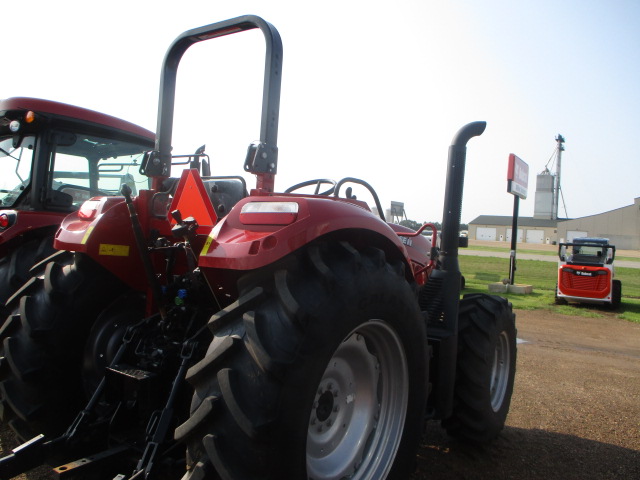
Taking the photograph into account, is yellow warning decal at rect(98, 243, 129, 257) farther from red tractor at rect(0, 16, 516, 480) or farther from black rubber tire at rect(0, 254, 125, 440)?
black rubber tire at rect(0, 254, 125, 440)

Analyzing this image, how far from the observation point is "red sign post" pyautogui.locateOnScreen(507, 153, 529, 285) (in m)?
13.1

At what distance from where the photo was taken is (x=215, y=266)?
1.84m

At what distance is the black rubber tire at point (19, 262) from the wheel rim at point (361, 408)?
298 centimetres

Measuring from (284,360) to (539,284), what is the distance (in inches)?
617

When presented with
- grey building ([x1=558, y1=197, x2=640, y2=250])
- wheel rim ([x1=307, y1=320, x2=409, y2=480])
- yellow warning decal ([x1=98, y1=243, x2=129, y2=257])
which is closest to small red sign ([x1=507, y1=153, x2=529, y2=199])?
wheel rim ([x1=307, y1=320, x2=409, y2=480])

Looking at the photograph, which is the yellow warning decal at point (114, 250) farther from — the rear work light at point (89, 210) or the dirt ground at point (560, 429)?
the dirt ground at point (560, 429)

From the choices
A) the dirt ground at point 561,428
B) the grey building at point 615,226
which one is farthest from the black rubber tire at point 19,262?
the grey building at point 615,226

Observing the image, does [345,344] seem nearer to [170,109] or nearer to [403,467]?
[403,467]

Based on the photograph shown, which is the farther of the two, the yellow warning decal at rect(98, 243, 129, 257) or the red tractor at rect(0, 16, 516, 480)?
the yellow warning decal at rect(98, 243, 129, 257)

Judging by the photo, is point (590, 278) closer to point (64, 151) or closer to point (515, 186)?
point (515, 186)

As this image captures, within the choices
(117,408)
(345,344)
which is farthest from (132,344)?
(345,344)

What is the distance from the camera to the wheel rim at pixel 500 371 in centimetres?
359

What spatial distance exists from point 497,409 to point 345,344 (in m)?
1.90

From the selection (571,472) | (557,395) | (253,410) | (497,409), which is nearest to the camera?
(253,410)
